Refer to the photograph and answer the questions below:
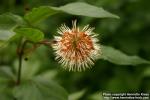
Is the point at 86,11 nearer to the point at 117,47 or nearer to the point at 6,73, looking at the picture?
the point at 6,73

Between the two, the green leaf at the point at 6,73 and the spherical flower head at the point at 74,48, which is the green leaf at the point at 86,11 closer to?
the spherical flower head at the point at 74,48

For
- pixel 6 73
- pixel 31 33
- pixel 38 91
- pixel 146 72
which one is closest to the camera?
pixel 31 33

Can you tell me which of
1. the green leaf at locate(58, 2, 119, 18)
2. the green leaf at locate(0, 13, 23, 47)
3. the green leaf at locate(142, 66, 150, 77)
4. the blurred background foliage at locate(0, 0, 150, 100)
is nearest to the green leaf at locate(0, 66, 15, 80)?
the green leaf at locate(0, 13, 23, 47)

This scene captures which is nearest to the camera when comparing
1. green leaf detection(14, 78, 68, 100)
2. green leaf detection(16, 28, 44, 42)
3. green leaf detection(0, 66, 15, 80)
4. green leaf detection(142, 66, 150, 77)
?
green leaf detection(16, 28, 44, 42)

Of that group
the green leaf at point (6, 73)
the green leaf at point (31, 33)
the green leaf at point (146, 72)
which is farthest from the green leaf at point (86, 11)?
the green leaf at point (146, 72)

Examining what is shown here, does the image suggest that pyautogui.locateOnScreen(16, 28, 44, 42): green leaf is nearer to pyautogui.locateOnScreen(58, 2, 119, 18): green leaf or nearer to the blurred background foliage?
pyautogui.locateOnScreen(58, 2, 119, 18): green leaf

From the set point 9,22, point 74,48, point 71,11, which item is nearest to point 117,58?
point 74,48

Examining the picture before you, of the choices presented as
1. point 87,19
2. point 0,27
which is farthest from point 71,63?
point 87,19
